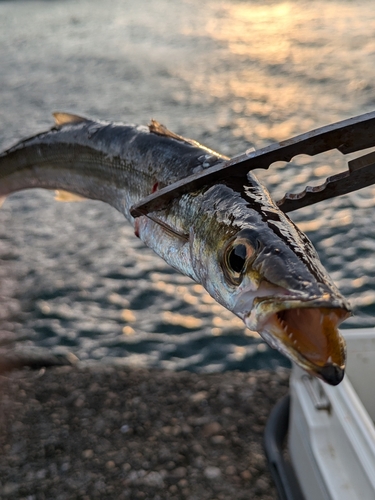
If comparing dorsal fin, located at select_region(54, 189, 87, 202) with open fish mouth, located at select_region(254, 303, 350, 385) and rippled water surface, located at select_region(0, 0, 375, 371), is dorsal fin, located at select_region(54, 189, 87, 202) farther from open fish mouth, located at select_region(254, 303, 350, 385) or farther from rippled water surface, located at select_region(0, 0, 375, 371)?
rippled water surface, located at select_region(0, 0, 375, 371)

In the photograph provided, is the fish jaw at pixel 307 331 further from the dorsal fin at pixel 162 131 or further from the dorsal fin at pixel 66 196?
the dorsal fin at pixel 66 196

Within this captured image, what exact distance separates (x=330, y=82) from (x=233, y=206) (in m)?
11.4

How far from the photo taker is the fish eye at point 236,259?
1764mm

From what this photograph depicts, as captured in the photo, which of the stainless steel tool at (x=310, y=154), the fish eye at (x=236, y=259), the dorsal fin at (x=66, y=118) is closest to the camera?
the fish eye at (x=236, y=259)

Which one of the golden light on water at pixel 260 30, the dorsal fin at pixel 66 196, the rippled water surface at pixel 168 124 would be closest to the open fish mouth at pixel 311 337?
the dorsal fin at pixel 66 196

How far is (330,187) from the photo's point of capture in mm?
2215

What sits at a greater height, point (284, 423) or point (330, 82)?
point (330, 82)

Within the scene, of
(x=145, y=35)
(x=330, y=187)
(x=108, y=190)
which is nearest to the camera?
(x=330, y=187)

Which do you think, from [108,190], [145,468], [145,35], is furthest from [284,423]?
[145,35]

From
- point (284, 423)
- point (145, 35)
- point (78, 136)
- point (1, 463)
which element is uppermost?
point (145, 35)

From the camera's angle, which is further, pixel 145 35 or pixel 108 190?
pixel 145 35

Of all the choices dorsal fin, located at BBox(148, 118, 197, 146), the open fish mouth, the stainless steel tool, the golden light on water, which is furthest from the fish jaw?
the golden light on water

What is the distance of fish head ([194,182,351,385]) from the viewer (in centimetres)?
143

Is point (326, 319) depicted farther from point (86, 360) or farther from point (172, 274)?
point (172, 274)
